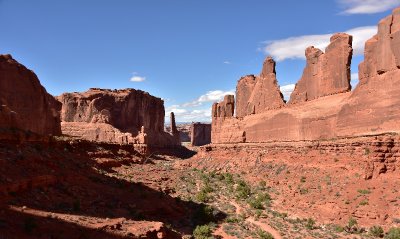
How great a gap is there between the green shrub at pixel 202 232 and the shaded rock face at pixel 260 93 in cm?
2495

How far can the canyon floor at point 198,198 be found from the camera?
16.4m

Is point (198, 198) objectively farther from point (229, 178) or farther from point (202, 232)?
point (229, 178)

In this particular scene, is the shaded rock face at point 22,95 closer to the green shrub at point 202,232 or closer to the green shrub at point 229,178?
the green shrub at point 202,232

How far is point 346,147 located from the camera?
32.4 m

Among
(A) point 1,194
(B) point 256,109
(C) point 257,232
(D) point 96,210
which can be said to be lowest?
(C) point 257,232

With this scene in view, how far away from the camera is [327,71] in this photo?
38.5 m

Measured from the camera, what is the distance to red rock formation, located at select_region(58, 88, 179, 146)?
78062mm

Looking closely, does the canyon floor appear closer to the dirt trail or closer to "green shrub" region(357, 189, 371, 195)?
the dirt trail

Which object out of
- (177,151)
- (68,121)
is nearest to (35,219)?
(68,121)

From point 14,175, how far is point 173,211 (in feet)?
37.3

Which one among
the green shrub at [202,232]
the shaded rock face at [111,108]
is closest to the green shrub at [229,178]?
the green shrub at [202,232]

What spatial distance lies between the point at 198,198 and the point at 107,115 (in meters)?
54.0

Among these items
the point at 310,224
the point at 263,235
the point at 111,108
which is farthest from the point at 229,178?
the point at 111,108

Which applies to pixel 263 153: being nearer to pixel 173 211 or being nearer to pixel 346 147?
pixel 346 147
